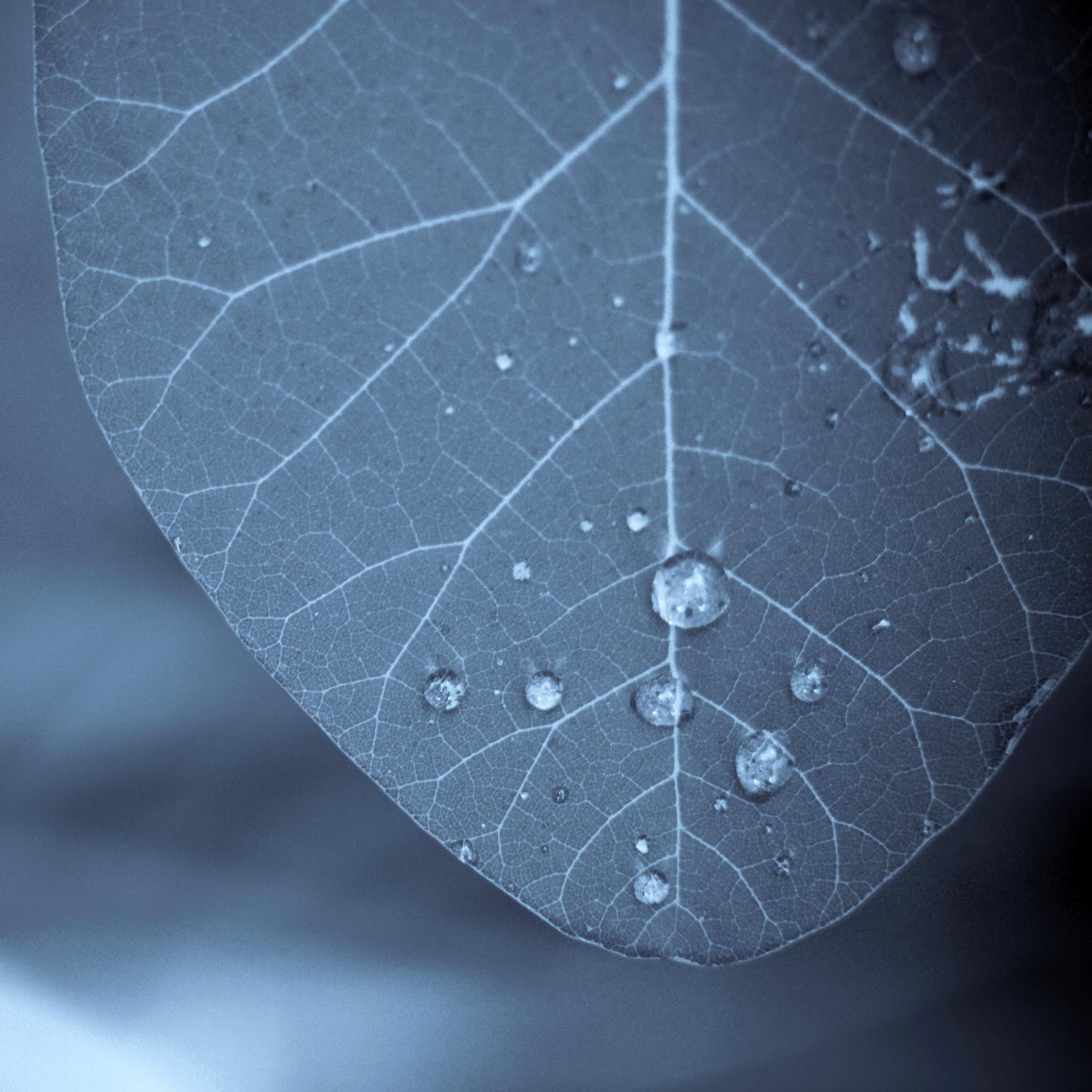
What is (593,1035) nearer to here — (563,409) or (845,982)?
(845,982)

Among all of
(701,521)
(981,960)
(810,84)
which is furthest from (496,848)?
(981,960)

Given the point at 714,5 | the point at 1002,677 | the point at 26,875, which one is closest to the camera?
the point at 714,5

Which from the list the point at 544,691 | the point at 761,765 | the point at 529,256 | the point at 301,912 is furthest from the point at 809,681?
the point at 301,912

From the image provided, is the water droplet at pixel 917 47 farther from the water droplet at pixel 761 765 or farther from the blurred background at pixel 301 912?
the blurred background at pixel 301 912

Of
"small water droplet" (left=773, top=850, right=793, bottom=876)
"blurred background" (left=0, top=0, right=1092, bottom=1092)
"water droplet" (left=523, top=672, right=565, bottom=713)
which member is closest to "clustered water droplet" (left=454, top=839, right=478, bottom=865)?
"water droplet" (left=523, top=672, right=565, bottom=713)

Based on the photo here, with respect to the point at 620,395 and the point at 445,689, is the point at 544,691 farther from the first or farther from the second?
the point at 620,395

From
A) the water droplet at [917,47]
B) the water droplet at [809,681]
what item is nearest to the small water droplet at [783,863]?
the water droplet at [809,681]
